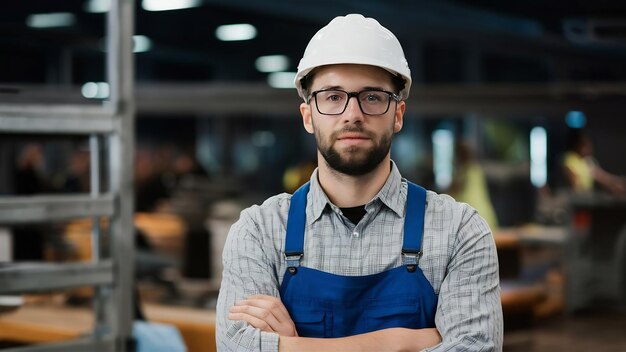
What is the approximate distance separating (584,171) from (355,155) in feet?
23.5

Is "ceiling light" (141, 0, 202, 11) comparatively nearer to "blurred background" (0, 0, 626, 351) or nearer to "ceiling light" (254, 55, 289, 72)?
"blurred background" (0, 0, 626, 351)

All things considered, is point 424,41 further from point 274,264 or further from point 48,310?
point 274,264

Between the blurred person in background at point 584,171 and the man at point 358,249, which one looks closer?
the man at point 358,249

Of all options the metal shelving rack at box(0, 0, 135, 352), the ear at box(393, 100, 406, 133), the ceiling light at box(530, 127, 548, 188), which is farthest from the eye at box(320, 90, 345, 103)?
the ceiling light at box(530, 127, 548, 188)

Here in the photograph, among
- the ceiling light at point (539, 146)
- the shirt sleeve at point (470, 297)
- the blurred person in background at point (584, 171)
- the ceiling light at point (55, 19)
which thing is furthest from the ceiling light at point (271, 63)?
the shirt sleeve at point (470, 297)

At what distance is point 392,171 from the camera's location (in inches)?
68.6

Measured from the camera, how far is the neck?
1.69m

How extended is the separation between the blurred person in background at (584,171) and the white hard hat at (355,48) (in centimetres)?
693

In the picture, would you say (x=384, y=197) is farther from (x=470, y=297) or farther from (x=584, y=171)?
(x=584, y=171)

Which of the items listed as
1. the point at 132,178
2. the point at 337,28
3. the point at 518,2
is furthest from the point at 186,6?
the point at 337,28

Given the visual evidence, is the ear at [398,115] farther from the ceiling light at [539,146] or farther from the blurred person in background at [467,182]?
the ceiling light at [539,146]

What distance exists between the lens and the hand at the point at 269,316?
162 cm

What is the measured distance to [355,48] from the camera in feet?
5.33

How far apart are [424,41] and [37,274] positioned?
10773 millimetres
